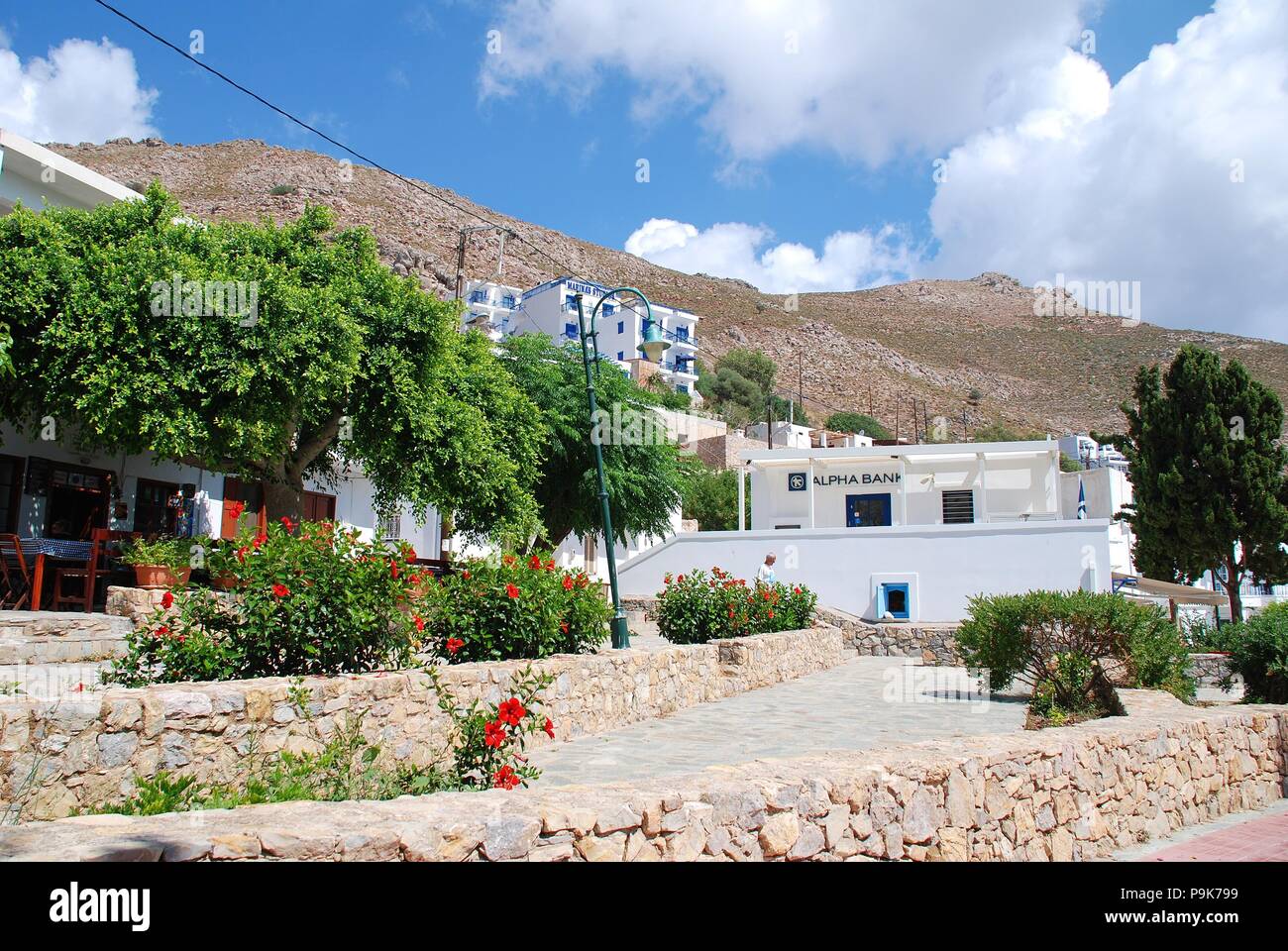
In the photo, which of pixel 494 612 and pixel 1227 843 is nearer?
pixel 1227 843

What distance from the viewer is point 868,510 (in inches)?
1201

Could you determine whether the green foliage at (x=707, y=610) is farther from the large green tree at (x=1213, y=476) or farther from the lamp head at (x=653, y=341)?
the large green tree at (x=1213, y=476)

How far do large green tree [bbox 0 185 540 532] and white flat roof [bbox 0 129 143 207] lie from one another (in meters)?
2.13

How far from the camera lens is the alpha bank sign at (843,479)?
30312 millimetres

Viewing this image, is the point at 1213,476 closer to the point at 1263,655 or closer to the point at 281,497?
the point at 1263,655

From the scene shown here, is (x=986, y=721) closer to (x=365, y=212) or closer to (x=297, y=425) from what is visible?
(x=297, y=425)

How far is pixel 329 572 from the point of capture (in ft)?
A: 22.1

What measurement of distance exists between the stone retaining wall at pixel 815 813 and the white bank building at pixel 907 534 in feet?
50.9

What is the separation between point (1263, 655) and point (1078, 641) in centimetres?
253

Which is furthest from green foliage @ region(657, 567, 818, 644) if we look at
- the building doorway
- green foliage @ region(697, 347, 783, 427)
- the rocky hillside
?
the rocky hillside

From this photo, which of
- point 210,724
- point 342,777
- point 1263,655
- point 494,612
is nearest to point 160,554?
point 494,612

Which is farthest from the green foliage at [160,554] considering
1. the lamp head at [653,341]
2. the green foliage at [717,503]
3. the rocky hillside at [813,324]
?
the rocky hillside at [813,324]
